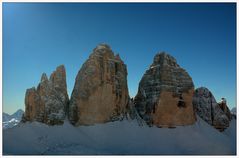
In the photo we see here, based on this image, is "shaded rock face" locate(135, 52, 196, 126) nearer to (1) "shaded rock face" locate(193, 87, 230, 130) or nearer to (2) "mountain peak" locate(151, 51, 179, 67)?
(2) "mountain peak" locate(151, 51, 179, 67)

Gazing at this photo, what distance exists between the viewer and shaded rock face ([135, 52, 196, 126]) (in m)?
56.0

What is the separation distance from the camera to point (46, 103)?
1971 inches

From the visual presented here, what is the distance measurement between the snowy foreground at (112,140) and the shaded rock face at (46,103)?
4.37ft

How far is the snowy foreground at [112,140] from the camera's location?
44719 mm

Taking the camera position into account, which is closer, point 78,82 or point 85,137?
point 85,137

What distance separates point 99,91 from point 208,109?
26.4 meters

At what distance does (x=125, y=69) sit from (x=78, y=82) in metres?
10.1

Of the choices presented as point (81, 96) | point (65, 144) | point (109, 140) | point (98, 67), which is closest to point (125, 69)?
point (98, 67)

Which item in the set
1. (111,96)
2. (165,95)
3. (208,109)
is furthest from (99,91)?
(208,109)

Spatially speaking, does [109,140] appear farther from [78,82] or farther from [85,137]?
[78,82]

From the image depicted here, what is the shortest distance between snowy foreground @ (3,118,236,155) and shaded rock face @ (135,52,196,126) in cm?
218

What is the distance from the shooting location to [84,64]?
55.2 m

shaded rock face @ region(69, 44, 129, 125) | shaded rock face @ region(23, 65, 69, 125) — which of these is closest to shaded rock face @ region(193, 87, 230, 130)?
shaded rock face @ region(69, 44, 129, 125)

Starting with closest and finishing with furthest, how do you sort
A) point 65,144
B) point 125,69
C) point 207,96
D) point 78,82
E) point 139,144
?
1. point 65,144
2. point 139,144
3. point 78,82
4. point 125,69
5. point 207,96
